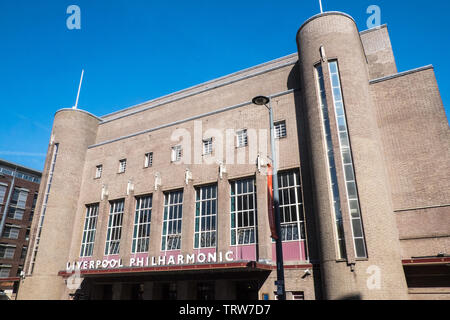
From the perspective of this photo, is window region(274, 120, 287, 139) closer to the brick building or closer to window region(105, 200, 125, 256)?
window region(105, 200, 125, 256)

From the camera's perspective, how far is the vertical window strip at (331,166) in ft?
56.7

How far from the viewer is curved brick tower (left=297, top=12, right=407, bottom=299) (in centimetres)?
1616

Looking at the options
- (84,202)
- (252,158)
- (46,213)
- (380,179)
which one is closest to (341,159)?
(380,179)

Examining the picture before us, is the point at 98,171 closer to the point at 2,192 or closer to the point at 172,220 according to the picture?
the point at 172,220

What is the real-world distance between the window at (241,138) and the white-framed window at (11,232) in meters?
56.1

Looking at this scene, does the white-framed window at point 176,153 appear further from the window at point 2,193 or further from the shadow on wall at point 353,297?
the window at point 2,193

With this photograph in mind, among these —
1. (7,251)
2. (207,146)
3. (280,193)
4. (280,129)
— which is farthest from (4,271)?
(280,129)

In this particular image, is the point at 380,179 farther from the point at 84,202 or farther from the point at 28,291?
the point at 28,291

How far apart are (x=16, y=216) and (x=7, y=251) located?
261 inches

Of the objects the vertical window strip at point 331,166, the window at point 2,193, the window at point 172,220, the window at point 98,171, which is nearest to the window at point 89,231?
the window at point 98,171

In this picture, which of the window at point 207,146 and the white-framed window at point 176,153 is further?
the white-framed window at point 176,153

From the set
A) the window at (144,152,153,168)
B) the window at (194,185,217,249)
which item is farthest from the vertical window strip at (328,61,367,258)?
the window at (144,152,153,168)

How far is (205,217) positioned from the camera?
23.1 meters

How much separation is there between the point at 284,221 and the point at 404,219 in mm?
6482
